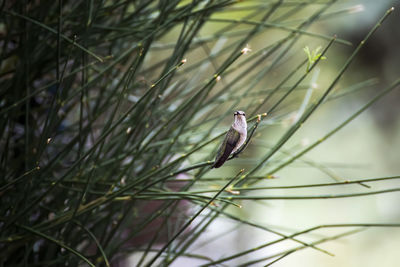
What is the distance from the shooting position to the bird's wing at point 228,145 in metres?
Result: 0.19

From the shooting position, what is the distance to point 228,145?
196 mm

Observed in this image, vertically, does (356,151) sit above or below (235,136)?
above

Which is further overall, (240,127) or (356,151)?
(356,151)

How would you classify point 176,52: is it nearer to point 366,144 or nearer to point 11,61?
point 11,61

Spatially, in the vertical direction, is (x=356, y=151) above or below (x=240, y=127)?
above

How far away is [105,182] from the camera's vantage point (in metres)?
0.27

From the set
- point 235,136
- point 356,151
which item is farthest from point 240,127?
point 356,151

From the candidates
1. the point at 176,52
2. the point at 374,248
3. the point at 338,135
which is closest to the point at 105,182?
the point at 176,52

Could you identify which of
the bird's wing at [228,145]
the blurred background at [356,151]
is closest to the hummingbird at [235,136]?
the bird's wing at [228,145]

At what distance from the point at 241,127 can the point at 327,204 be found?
1.84m

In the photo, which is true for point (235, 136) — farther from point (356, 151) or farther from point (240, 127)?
point (356, 151)

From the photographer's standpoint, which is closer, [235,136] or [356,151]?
[235,136]

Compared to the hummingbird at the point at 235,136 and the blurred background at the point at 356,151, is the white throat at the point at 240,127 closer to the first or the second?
the hummingbird at the point at 235,136

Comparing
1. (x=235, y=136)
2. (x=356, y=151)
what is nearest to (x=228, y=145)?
(x=235, y=136)
